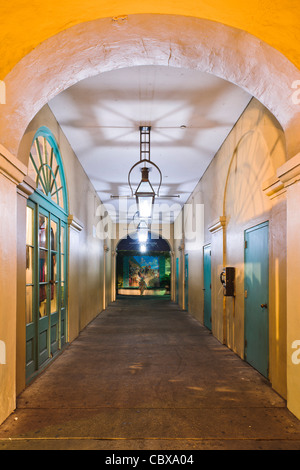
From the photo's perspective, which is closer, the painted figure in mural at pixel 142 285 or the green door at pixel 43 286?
the green door at pixel 43 286

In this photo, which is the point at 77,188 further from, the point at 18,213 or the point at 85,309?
the point at 18,213

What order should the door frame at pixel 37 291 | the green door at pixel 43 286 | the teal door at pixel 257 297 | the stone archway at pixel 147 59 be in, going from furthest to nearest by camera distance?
the green door at pixel 43 286
the door frame at pixel 37 291
the teal door at pixel 257 297
the stone archway at pixel 147 59

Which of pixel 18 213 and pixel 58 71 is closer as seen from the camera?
pixel 58 71

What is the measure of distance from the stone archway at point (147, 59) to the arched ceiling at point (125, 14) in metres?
0.05

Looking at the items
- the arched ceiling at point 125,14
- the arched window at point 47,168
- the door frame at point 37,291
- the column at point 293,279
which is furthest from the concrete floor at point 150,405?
the arched ceiling at point 125,14

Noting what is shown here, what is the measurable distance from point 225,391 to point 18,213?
3.15 meters

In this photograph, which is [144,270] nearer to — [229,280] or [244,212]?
[229,280]

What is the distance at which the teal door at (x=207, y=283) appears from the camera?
8.68 m

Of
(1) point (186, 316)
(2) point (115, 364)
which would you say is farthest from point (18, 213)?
(1) point (186, 316)

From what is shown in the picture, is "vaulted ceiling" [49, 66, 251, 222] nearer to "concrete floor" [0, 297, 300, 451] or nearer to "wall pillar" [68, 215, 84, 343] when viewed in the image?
"wall pillar" [68, 215, 84, 343]

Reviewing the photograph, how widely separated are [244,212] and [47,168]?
3222mm

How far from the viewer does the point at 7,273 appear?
3344 millimetres

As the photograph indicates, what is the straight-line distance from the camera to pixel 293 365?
337 cm

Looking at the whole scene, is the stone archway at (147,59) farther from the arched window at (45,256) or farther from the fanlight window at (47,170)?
the arched window at (45,256)
